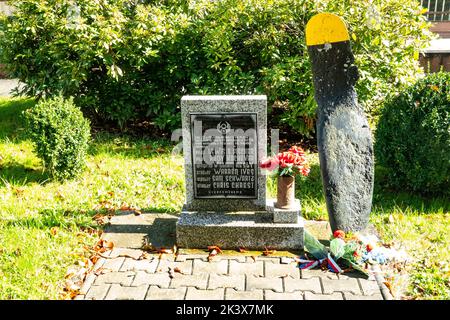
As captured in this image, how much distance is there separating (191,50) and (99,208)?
2.79m

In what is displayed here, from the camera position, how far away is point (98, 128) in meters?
7.84

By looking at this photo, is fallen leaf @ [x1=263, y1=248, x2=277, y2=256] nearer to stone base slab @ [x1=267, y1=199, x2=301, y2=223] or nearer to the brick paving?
the brick paving

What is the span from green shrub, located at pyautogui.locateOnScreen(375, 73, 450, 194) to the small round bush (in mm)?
3353

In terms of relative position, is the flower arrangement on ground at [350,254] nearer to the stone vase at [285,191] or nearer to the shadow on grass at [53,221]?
the stone vase at [285,191]

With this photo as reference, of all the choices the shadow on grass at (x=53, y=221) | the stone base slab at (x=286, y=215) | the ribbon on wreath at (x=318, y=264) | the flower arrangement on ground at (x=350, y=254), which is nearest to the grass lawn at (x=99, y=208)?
Answer: the shadow on grass at (x=53, y=221)

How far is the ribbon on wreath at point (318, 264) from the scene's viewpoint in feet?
13.7

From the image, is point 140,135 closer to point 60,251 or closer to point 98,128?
point 98,128

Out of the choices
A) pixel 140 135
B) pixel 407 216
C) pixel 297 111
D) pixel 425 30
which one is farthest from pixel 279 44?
pixel 407 216

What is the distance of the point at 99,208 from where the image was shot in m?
5.25

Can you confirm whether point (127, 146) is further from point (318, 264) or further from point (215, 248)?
point (318, 264)

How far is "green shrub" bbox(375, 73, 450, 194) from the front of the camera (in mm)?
5191

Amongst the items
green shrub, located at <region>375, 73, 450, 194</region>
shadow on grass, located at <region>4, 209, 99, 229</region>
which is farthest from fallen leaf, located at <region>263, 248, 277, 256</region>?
→ green shrub, located at <region>375, 73, 450, 194</region>

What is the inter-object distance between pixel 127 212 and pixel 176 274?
1.30 m

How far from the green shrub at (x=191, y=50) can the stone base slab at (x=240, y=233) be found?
2.47m
